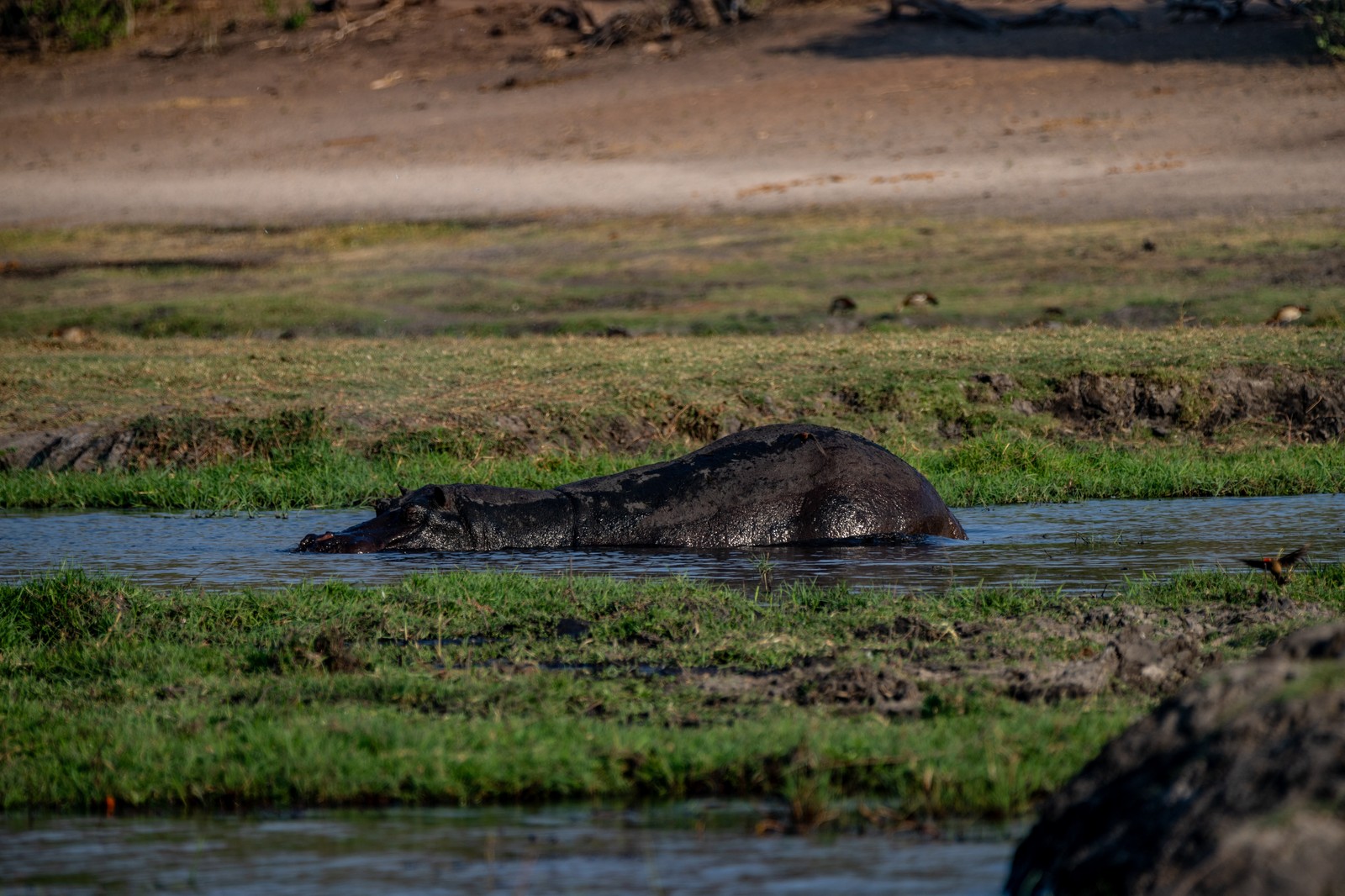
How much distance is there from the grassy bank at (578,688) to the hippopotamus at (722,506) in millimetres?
1207

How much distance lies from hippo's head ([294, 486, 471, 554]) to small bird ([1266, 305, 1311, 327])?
902 cm

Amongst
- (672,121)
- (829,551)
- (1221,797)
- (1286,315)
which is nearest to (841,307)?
(1286,315)

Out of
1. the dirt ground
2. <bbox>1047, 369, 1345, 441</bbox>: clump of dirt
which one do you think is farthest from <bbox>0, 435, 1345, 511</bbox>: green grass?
the dirt ground

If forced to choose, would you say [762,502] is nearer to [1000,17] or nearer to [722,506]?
[722,506]

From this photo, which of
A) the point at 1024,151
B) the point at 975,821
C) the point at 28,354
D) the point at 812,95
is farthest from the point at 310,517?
the point at 812,95

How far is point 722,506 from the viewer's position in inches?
320

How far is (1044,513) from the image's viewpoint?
893cm

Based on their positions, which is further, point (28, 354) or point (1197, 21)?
point (1197, 21)

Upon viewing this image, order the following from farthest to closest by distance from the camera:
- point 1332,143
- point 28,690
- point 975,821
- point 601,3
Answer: point 601,3
point 1332,143
point 28,690
point 975,821

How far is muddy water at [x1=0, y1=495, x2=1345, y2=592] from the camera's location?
718 centimetres

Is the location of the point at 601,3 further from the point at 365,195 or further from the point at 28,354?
the point at 28,354

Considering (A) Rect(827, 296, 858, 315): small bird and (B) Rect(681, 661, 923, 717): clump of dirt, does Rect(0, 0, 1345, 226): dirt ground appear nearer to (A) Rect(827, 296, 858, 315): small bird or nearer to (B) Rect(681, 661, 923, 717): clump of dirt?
(A) Rect(827, 296, 858, 315): small bird

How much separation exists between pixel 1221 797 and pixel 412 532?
17.8ft

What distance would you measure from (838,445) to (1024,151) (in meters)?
19.9
